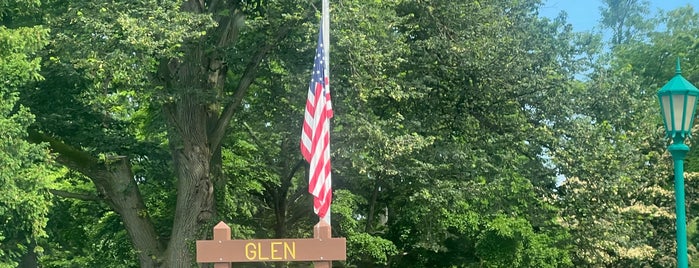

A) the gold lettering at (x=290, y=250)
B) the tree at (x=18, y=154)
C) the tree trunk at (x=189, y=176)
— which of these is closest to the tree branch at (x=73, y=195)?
the tree trunk at (x=189, y=176)

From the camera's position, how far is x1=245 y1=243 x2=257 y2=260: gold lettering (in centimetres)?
973

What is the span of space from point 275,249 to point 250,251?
29cm

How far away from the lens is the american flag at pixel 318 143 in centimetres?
1130

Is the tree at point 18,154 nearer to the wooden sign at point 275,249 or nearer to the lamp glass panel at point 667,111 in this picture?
the wooden sign at point 275,249

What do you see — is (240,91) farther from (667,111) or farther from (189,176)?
(667,111)

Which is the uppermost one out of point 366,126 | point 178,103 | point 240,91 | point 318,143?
point 240,91

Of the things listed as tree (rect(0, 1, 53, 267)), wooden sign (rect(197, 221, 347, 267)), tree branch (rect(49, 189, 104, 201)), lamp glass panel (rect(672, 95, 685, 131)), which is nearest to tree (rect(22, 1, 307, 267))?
tree branch (rect(49, 189, 104, 201))

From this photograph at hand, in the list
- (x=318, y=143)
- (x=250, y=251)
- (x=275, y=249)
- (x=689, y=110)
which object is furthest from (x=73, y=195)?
(x=689, y=110)

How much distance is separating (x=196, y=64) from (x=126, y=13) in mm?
3152

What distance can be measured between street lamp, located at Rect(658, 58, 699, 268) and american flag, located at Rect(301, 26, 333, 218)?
5.14 meters

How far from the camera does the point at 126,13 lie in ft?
48.4

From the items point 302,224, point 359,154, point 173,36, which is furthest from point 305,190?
point 173,36

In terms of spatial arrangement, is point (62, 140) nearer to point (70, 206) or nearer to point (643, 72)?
point (70, 206)

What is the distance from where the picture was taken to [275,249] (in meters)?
9.75
